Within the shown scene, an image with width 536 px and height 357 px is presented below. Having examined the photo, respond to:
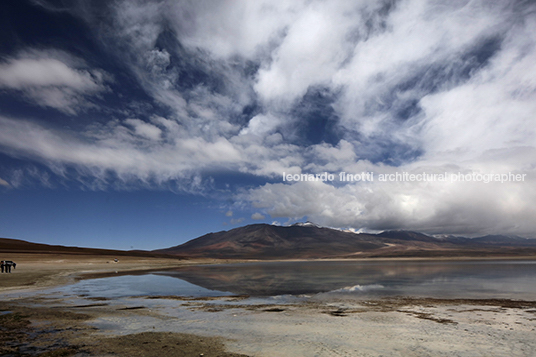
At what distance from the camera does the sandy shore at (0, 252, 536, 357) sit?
34.6ft

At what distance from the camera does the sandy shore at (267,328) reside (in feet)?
34.6

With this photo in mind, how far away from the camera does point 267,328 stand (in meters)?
13.9

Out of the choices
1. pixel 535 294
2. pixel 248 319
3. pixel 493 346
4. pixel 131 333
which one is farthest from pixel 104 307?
pixel 535 294

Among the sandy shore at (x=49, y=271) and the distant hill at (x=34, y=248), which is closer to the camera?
the sandy shore at (x=49, y=271)

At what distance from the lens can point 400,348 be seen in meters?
10.7

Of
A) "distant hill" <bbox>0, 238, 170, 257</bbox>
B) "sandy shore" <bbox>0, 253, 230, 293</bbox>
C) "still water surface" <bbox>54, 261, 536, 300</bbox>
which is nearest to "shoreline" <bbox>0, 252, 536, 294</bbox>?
"sandy shore" <bbox>0, 253, 230, 293</bbox>

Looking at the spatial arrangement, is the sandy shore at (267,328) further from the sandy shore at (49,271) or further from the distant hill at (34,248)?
the distant hill at (34,248)

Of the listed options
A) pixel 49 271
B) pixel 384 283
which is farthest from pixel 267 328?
pixel 49 271

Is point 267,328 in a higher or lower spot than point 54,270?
higher

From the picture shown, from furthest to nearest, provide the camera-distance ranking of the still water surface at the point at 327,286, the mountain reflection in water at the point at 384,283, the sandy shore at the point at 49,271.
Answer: the sandy shore at the point at 49,271 < the mountain reflection in water at the point at 384,283 < the still water surface at the point at 327,286

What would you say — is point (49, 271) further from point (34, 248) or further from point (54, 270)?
point (34, 248)

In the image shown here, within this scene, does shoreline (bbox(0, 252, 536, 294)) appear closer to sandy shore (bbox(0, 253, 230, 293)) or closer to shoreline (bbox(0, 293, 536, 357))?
sandy shore (bbox(0, 253, 230, 293))

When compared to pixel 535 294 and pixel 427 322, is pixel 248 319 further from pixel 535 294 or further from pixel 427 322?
pixel 535 294

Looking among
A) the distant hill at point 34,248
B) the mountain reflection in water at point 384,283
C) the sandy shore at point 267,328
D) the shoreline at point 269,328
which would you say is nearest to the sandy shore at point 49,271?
the sandy shore at point 267,328
